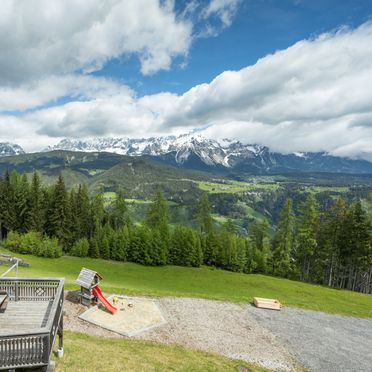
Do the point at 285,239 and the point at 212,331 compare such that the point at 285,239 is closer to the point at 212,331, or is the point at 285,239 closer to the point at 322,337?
the point at 322,337

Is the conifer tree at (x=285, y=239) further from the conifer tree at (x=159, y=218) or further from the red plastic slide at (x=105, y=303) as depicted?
the red plastic slide at (x=105, y=303)

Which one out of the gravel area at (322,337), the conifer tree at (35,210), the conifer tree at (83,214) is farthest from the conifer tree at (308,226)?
the conifer tree at (35,210)

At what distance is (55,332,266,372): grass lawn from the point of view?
16.2m

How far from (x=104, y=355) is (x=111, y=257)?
169 feet

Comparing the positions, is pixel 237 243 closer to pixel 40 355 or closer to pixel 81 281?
pixel 81 281

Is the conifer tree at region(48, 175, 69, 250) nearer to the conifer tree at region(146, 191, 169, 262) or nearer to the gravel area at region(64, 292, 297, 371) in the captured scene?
the conifer tree at region(146, 191, 169, 262)

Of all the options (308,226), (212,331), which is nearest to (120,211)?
(308,226)

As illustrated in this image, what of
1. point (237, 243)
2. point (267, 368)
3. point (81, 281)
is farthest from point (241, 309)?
point (237, 243)

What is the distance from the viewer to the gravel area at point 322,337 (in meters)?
21.7

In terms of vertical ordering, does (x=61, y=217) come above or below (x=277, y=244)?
above

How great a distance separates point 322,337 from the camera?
2584 cm

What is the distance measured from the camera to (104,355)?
17516 millimetres

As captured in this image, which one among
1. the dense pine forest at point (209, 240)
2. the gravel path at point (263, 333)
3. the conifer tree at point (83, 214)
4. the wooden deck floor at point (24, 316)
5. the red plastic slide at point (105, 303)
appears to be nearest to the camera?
the wooden deck floor at point (24, 316)

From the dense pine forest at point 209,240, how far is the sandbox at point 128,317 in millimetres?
36767
